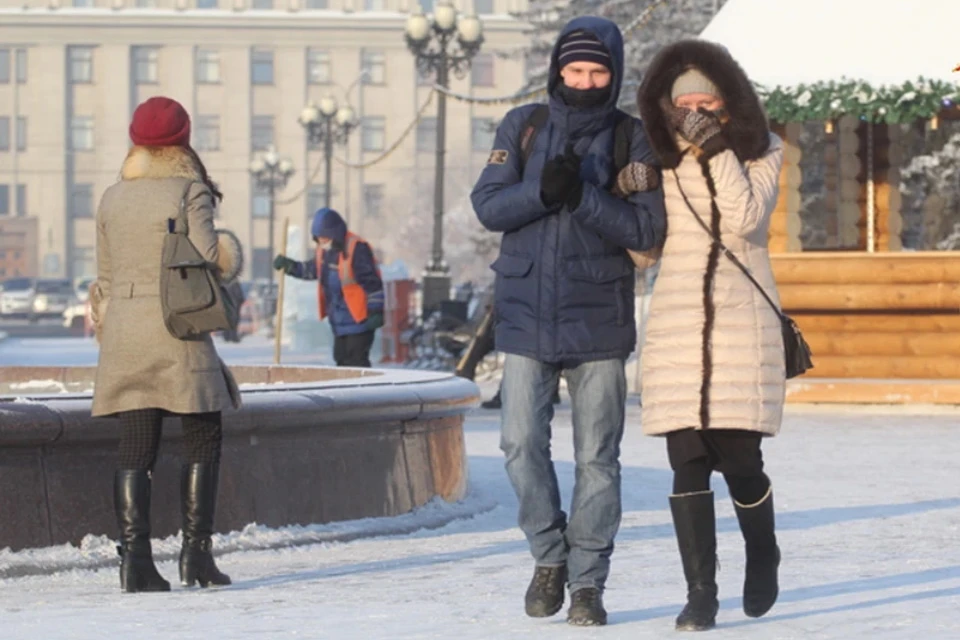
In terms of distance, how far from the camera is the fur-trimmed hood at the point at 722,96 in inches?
276

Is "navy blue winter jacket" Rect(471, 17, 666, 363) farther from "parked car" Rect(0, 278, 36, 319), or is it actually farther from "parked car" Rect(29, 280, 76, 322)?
"parked car" Rect(0, 278, 36, 319)

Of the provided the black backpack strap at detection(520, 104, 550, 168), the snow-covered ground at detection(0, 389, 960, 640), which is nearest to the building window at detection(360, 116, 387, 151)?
the snow-covered ground at detection(0, 389, 960, 640)

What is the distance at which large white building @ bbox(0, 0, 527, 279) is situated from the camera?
372ft

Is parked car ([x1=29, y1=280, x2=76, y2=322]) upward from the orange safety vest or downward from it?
downward

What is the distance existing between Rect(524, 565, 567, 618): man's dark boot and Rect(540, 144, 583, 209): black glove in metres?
1.01

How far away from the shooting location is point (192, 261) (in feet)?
26.1

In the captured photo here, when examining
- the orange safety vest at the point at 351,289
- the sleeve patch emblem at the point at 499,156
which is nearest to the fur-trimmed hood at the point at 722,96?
the sleeve patch emblem at the point at 499,156

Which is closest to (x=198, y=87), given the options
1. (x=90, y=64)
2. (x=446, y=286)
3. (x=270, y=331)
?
(x=90, y=64)

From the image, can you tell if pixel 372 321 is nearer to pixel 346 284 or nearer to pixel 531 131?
pixel 346 284

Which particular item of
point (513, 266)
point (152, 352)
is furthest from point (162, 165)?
point (513, 266)

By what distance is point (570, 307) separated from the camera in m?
7.03

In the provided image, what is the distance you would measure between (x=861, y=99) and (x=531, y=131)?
11.3 metres

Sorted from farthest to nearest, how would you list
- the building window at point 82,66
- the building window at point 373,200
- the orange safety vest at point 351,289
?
1. the building window at point 82,66
2. the building window at point 373,200
3. the orange safety vest at point 351,289

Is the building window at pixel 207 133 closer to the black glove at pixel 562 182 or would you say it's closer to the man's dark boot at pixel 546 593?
the man's dark boot at pixel 546 593
